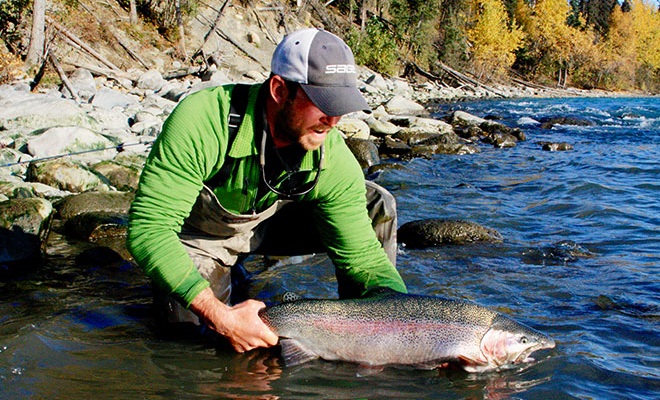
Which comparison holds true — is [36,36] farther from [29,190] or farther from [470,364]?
[470,364]

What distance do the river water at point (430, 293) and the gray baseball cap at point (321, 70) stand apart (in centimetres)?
145

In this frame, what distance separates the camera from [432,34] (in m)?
50.7

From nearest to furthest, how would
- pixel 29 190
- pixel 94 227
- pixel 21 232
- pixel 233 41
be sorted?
pixel 21 232 → pixel 94 227 → pixel 29 190 → pixel 233 41

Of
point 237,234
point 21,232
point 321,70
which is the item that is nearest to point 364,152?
point 21,232

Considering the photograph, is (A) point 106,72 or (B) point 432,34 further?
(B) point 432,34

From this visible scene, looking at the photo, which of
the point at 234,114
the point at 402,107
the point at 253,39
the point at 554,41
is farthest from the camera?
the point at 554,41

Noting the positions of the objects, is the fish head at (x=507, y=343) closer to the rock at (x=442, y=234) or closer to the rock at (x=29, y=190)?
the rock at (x=442, y=234)

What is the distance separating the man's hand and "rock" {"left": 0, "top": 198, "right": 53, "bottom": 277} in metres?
2.77

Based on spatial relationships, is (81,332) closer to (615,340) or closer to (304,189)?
(304,189)

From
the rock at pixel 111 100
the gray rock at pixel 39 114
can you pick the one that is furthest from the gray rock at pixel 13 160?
the rock at pixel 111 100

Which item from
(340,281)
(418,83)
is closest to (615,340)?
(340,281)

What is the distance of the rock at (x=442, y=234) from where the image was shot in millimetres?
6500

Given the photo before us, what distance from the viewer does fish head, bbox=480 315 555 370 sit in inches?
129

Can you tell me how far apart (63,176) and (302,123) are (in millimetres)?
5182
